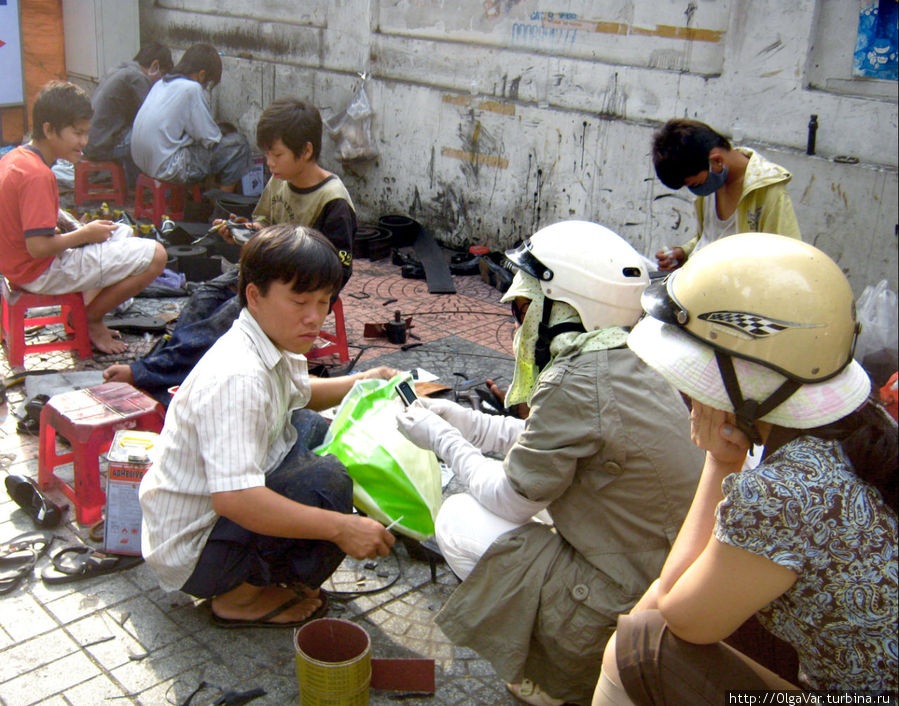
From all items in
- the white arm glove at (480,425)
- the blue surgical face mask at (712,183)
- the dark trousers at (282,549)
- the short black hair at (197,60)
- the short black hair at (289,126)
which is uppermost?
the short black hair at (197,60)

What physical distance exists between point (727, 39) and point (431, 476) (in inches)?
172

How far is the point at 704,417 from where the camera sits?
2166 millimetres

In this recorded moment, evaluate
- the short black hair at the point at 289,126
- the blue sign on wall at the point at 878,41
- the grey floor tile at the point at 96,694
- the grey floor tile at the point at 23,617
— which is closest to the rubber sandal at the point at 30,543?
the grey floor tile at the point at 23,617

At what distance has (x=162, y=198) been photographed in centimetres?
863

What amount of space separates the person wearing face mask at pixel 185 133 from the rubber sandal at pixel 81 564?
5.70 metres

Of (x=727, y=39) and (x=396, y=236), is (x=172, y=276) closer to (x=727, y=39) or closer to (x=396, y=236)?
(x=396, y=236)

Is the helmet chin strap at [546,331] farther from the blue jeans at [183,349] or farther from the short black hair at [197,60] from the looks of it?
the short black hair at [197,60]

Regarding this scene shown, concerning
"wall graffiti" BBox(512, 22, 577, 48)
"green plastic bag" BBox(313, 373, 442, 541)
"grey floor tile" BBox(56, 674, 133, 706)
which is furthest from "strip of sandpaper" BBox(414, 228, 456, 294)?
"grey floor tile" BBox(56, 674, 133, 706)

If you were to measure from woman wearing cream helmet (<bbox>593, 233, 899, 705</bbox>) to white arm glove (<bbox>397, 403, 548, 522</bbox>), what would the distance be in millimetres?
609

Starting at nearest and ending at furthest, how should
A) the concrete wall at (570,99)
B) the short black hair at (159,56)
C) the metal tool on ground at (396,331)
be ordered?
1. the concrete wall at (570,99)
2. the metal tool on ground at (396,331)
3. the short black hair at (159,56)

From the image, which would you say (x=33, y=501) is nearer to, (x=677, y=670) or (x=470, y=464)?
(x=470, y=464)

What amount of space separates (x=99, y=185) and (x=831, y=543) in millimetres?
9206

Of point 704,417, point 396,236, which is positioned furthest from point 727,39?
point 704,417

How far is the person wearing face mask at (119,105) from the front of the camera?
8906mm
